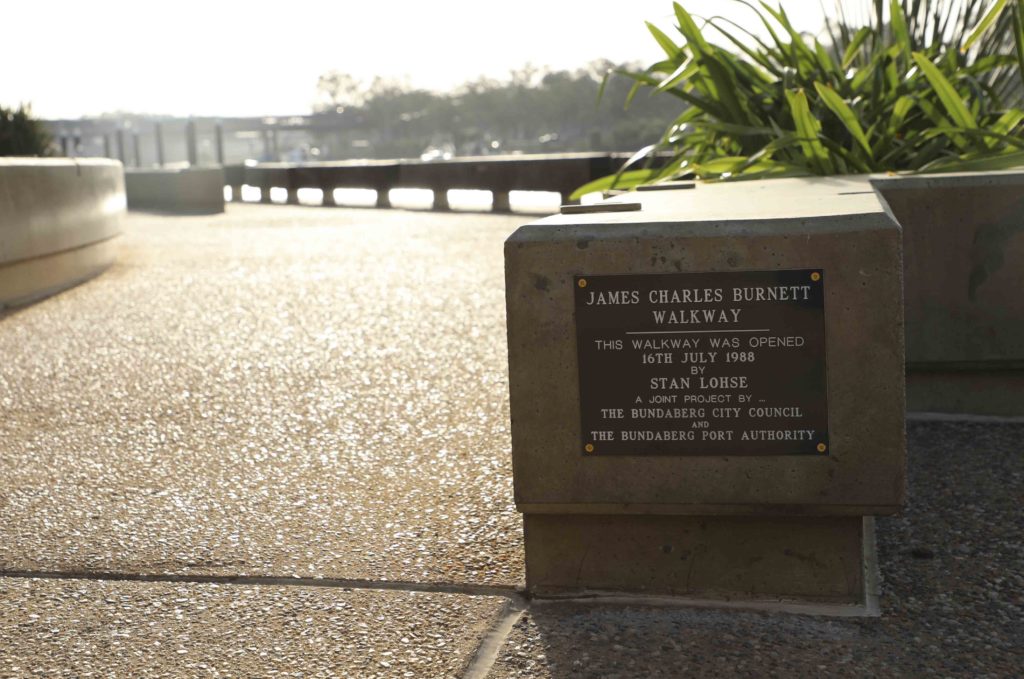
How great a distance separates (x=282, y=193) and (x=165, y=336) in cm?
2763

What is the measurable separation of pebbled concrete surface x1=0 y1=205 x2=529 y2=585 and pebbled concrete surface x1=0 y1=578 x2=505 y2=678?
17 centimetres

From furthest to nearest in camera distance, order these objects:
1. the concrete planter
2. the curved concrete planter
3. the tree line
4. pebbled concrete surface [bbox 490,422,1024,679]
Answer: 1. the tree line
2. the curved concrete planter
3. the concrete planter
4. pebbled concrete surface [bbox 490,422,1024,679]

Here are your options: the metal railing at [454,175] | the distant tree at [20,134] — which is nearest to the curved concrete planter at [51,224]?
the distant tree at [20,134]

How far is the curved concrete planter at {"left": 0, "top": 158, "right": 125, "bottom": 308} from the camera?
8.53 meters

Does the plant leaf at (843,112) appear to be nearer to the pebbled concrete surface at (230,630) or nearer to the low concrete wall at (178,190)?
the pebbled concrete surface at (230,630)

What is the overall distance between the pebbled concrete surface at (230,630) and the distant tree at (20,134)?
11.8m

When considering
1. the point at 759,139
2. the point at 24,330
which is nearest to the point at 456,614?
the point at 759,139

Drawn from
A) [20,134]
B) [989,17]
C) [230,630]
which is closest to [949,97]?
[989,17]

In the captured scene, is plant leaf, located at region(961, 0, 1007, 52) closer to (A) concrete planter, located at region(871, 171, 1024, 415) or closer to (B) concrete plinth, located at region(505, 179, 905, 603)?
(A) concrete planter, located at region(871, 171, 1024, 415)

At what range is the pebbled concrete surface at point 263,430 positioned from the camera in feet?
12.0

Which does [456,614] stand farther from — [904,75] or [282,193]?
[282,193]

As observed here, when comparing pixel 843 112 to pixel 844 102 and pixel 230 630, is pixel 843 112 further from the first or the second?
pixel 230 630

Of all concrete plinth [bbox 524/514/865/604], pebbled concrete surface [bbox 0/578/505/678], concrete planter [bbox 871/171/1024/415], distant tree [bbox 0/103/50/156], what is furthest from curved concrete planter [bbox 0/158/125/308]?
concrete plinth [bbox 524/514/865/604]

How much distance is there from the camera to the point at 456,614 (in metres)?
3.13
